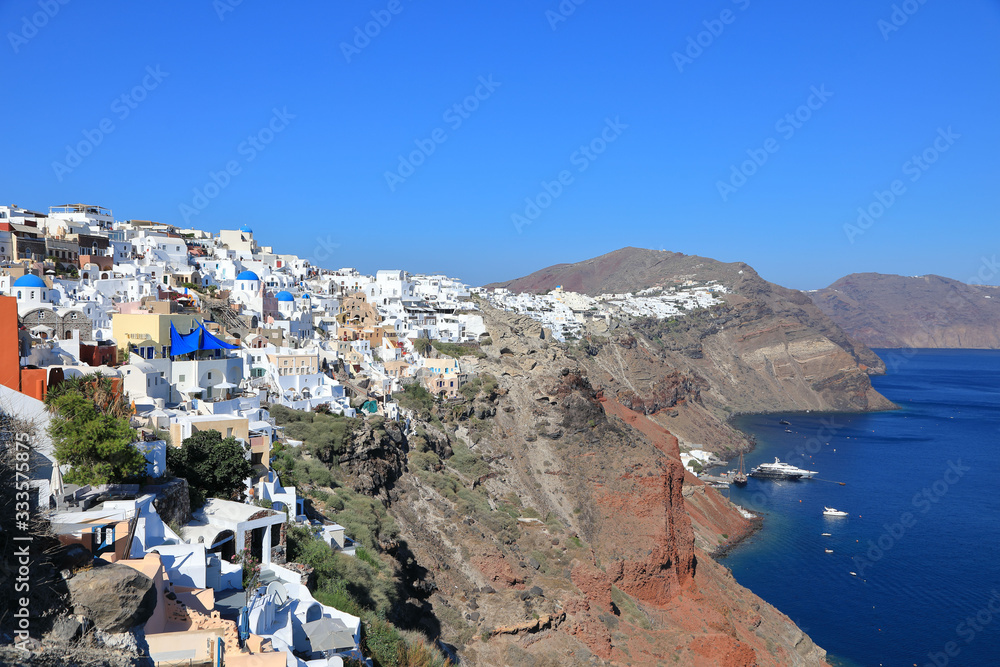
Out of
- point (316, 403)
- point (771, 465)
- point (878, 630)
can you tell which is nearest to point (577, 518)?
point (316, 403)

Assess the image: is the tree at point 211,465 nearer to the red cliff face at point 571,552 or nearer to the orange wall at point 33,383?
the orange wall at point 33,383

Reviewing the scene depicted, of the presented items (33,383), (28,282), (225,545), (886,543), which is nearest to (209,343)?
(28,282)

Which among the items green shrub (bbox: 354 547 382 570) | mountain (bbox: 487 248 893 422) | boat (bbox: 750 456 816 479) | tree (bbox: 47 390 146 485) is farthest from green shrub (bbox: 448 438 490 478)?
mountain (bbox: 487 248 893 422)

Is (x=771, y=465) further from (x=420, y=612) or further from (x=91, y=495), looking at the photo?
(x=91, y=495)

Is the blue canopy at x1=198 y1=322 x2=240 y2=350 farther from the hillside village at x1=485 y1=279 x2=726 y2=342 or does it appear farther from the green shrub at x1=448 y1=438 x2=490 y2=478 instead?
the hillside village at x1=485 y1=279 x2=726 y2=342

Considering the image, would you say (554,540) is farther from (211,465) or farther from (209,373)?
(211,465)
